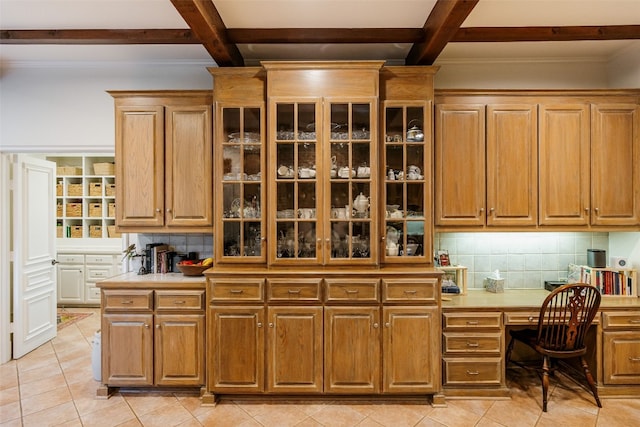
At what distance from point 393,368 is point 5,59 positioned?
4.43 meters

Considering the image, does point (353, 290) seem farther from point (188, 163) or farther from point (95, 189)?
point (95, 189)

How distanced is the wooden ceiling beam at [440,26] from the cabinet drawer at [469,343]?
2.24 metres

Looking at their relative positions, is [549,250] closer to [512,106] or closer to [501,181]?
[501,181]

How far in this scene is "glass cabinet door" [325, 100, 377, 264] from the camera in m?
2.68

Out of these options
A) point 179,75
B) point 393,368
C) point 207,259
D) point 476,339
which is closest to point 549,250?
point 476,339

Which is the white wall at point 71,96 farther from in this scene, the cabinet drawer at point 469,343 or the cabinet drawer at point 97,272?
the cabinet drawer at point 469,343

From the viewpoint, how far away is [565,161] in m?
2.92

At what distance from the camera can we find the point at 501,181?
2914mm

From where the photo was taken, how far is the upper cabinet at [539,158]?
290 centimetres

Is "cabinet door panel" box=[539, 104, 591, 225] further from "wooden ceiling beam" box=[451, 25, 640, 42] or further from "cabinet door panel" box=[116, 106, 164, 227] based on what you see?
"cabinet door panel" box=[116, 106, 164, 227]

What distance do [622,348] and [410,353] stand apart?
1.72m

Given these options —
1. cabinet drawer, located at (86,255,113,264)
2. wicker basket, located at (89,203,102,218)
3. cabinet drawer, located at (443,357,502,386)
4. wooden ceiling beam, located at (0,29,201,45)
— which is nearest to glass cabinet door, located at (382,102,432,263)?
cabinet drawer, located at (443,357,502,386)

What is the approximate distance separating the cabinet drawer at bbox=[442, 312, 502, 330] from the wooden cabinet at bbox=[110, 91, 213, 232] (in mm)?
2102

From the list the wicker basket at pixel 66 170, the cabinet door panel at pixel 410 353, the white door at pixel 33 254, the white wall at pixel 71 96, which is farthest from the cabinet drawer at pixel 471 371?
the wicker basket at pixel 66 170
